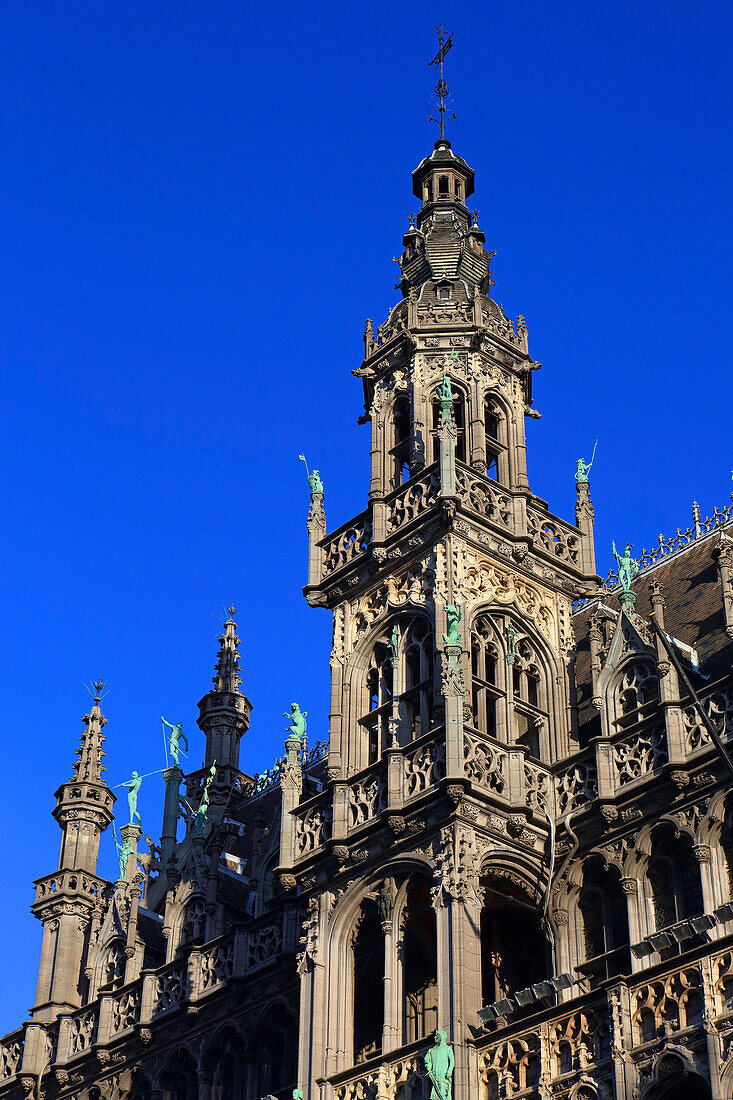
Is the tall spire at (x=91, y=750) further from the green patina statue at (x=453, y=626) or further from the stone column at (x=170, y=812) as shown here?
the green patina statue at (x=453, y=626)

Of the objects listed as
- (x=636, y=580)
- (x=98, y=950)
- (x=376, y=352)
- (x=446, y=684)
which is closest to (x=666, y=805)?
(x=446, y=684)

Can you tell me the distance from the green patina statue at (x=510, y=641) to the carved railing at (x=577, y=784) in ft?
9.70

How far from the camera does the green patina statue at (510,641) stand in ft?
128

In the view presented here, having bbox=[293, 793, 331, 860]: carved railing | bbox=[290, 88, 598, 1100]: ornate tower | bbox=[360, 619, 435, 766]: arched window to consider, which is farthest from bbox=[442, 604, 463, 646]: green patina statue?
bbox=[293, 793, 331, 860]: carved railing

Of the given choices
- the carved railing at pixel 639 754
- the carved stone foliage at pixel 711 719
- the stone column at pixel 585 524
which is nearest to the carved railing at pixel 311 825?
the carved railing at pixel 639 754

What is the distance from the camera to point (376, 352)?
44.9 metres

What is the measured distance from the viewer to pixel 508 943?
37.1 m

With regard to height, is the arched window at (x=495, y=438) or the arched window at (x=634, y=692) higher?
the arched window at (x=495, y=438)

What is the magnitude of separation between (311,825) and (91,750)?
15482mm

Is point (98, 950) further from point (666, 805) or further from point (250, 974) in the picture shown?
point (666, 805)

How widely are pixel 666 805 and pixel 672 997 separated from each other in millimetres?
5189

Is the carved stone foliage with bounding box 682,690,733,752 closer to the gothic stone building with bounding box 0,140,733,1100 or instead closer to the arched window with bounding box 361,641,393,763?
the gothic stone building with bounding box 0,140,733,1100

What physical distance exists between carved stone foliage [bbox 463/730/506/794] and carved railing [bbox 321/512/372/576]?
6.63 m

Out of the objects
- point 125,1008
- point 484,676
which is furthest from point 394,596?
point 125,1008
